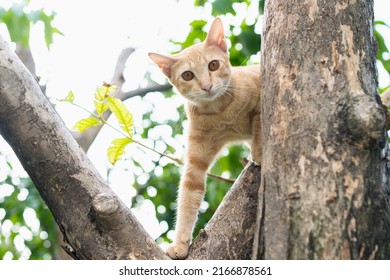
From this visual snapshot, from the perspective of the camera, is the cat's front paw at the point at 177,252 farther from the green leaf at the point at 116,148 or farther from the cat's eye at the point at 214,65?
the cat's eye at the point at 214,65

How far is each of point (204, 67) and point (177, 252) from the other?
1340mm

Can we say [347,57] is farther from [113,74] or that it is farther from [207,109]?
[113,74]

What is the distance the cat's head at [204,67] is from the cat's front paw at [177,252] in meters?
1.08

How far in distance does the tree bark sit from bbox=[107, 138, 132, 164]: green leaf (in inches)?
29.4

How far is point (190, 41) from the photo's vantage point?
4.34m

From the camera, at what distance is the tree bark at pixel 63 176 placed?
7.00 feet

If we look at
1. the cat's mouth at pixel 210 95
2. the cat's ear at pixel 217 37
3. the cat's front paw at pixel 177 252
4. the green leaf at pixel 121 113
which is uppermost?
the cat's ear at pixel 217 37

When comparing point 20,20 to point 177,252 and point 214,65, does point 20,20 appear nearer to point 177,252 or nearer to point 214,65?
point 214,65

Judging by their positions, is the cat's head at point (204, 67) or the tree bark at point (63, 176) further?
the cat's head at point (204, 67)

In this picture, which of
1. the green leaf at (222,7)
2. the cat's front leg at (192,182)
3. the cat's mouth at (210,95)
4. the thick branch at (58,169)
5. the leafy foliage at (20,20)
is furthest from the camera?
the leafy foliage at (20,20)

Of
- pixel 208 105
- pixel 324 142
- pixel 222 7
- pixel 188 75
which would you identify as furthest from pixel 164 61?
pixel 324 142

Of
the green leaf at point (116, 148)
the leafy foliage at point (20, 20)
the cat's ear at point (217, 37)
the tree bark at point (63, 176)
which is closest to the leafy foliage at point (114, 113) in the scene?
the green leaf at point (116, 148)

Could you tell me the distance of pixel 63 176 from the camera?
2.17 m

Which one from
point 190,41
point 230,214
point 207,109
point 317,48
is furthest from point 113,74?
point 317,48
